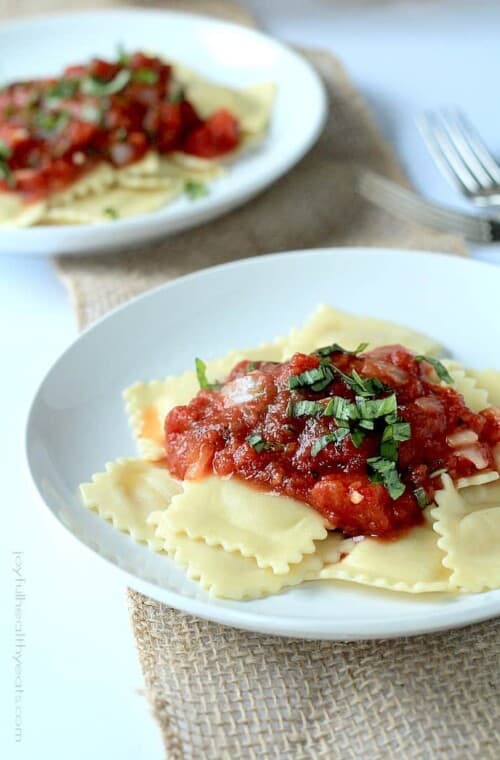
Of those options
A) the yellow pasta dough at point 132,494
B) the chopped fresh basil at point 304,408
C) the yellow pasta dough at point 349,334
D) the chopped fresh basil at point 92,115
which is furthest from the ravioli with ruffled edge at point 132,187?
the chopped fresh basil at point 304,408

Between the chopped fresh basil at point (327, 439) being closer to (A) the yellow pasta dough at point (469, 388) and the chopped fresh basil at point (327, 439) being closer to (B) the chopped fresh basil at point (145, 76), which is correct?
(A) the yellow pasta dough at point (469, 388)

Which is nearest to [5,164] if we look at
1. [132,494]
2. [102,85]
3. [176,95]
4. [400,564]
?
[102,85]

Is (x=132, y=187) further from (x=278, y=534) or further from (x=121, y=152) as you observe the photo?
(x=278, y=534)

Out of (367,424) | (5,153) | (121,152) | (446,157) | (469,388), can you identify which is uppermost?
(367,424)

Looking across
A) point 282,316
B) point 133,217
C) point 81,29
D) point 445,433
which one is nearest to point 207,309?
point 282,316

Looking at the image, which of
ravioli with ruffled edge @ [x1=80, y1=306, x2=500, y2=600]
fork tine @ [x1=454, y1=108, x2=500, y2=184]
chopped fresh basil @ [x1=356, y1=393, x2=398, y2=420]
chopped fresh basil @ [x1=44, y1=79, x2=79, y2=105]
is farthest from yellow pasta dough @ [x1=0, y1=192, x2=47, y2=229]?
chopped fresh basil @ [x1=356, y1=393, x2=398, y2=420]

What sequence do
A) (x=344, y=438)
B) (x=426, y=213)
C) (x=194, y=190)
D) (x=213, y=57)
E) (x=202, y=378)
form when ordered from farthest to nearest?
(x=213, y=57)
(x=194, y=190)
(x=426, y=213)
(x=202, y=378)
(x=344, y=438)

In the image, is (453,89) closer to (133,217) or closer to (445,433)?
(133,217)
